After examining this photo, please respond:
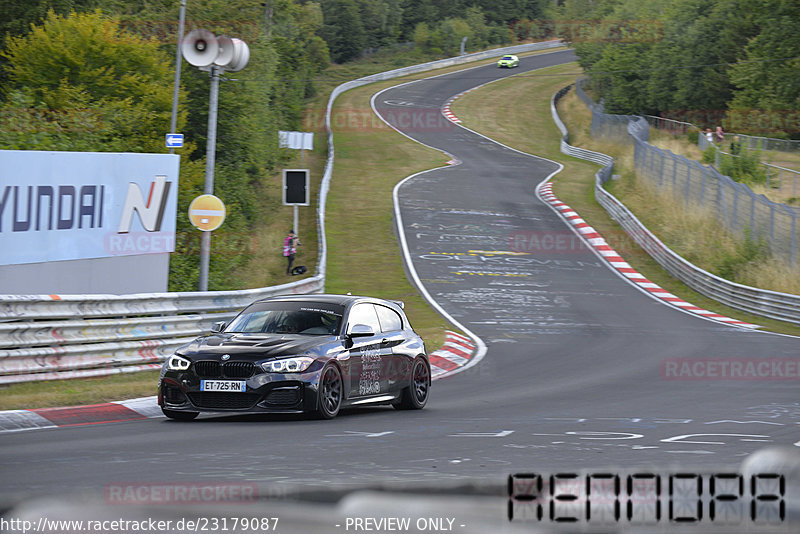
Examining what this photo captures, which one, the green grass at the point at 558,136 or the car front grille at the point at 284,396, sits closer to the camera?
the car front grille at the point at 284,396

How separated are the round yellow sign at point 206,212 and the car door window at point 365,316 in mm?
6359

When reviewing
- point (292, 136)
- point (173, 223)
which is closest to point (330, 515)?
point (173, 223)

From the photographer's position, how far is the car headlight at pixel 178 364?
10906 mm

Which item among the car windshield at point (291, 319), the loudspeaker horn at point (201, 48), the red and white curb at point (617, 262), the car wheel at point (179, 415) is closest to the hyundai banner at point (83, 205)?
the loudspeaker horn at point (201, 48)

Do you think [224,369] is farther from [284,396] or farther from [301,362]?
[301,362]

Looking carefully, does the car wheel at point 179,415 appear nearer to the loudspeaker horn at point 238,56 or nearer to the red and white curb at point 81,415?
the red and white curb at point 81,415

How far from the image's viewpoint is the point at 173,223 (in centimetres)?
1920

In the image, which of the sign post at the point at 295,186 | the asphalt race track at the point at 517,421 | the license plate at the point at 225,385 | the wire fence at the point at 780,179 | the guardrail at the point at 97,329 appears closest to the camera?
the asphalt race track at the point at 517,421

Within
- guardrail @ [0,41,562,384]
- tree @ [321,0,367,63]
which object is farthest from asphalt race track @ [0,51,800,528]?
tree @ [321,0,367,63]

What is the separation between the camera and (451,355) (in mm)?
20328

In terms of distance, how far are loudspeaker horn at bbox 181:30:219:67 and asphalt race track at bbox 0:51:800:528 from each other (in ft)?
24.6

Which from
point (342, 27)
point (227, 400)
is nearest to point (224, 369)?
point (227, 400)

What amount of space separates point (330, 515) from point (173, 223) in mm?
15666

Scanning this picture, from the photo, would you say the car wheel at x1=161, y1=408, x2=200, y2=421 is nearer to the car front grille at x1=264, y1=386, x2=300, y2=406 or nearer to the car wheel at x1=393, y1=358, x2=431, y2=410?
the car front grille at x1=264, y1=386, x2=300, y2=406
